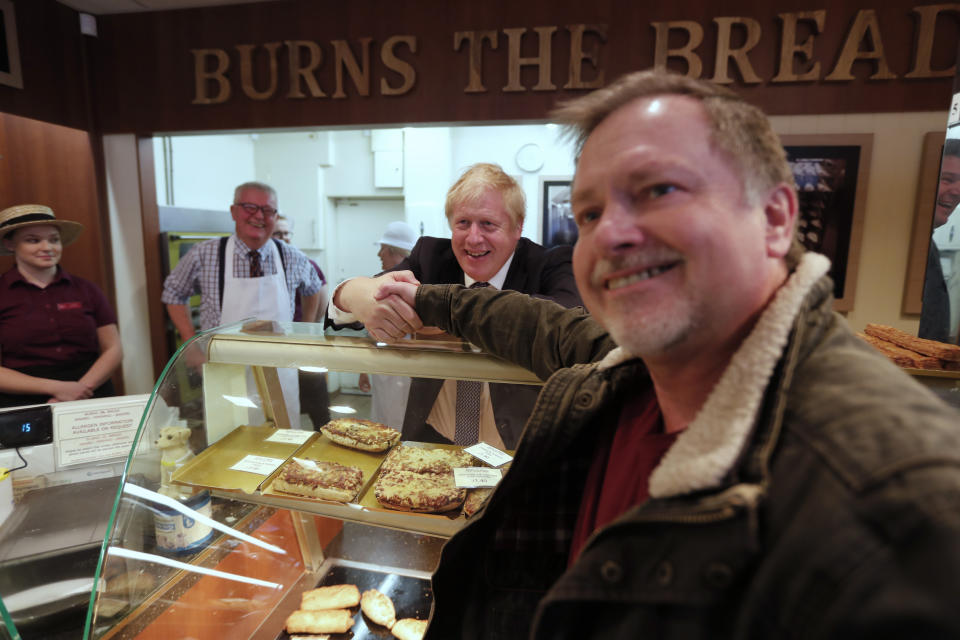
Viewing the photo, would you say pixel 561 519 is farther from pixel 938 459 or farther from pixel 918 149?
pixel 918 149

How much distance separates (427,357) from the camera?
1264mm

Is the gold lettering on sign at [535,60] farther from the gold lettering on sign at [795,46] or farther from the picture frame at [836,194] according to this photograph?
the picture frame at [836,194]

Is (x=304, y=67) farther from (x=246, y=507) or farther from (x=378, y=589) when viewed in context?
(x=378, y=589)

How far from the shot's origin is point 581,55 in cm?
296

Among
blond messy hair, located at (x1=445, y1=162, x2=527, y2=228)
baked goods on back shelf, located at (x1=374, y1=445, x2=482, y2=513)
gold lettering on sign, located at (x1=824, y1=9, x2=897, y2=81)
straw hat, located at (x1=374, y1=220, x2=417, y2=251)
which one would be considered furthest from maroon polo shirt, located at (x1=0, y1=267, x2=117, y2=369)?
gold lettering on sign, located at (x1=824, y1=9, x2=897, y2=81)

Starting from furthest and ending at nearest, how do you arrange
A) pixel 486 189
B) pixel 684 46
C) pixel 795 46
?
1. pixel 684 46
2. pixel 795 46
3. pixel 486 189

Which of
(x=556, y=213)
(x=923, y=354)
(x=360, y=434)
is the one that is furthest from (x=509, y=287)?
(x=556, y=213)

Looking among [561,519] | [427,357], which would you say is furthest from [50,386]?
[561,519]

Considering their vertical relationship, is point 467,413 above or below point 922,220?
below

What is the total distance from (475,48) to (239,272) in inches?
83.8

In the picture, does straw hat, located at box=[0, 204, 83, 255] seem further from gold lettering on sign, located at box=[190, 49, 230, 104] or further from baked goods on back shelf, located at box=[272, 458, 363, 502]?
baked goods on back shelf, located at box=[272, 458, 363, 502]

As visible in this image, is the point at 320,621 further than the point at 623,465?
Yes

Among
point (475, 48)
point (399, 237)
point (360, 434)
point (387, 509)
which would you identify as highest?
point (475, 48)

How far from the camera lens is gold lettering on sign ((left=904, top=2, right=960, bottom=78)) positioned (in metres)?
2.62
